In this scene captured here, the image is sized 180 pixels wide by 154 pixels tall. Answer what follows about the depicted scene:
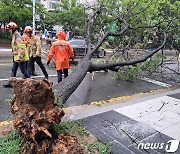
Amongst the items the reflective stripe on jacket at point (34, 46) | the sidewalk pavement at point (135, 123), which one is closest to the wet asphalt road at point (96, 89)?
the sidewalk pavement at point (135, 123)

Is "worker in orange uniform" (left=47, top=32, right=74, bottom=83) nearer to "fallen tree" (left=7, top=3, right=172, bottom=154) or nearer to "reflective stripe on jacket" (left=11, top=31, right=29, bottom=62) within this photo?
"reflective stripe on jacket" (left=11, top=31, right=29, bottom=62)

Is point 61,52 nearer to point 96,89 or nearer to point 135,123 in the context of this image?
point 96,89

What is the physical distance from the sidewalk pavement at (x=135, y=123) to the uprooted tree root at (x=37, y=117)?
803 millimetres

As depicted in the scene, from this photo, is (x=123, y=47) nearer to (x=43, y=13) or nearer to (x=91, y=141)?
(x=91, y=141)

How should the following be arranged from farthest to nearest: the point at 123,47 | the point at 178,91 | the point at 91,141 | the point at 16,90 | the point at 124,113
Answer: the point at 123,47
the point at 178,91
the point at 124,113
the point at 91,141
the point at 16,90

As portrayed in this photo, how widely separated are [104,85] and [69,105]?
88.0 inches

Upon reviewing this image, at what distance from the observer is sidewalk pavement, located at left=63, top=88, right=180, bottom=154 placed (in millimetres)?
3391

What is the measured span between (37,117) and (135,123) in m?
2.02

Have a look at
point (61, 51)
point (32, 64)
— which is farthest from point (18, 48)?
point (32, 64)

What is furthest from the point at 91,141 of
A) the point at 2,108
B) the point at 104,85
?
the point at 104,85

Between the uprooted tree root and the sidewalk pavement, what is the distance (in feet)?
2.63

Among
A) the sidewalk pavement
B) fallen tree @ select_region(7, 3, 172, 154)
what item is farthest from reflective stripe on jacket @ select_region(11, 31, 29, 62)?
fallen tree @ select_region(7, 3, 172, 154)

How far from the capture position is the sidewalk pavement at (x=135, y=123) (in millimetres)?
3391

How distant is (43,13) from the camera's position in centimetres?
2166
